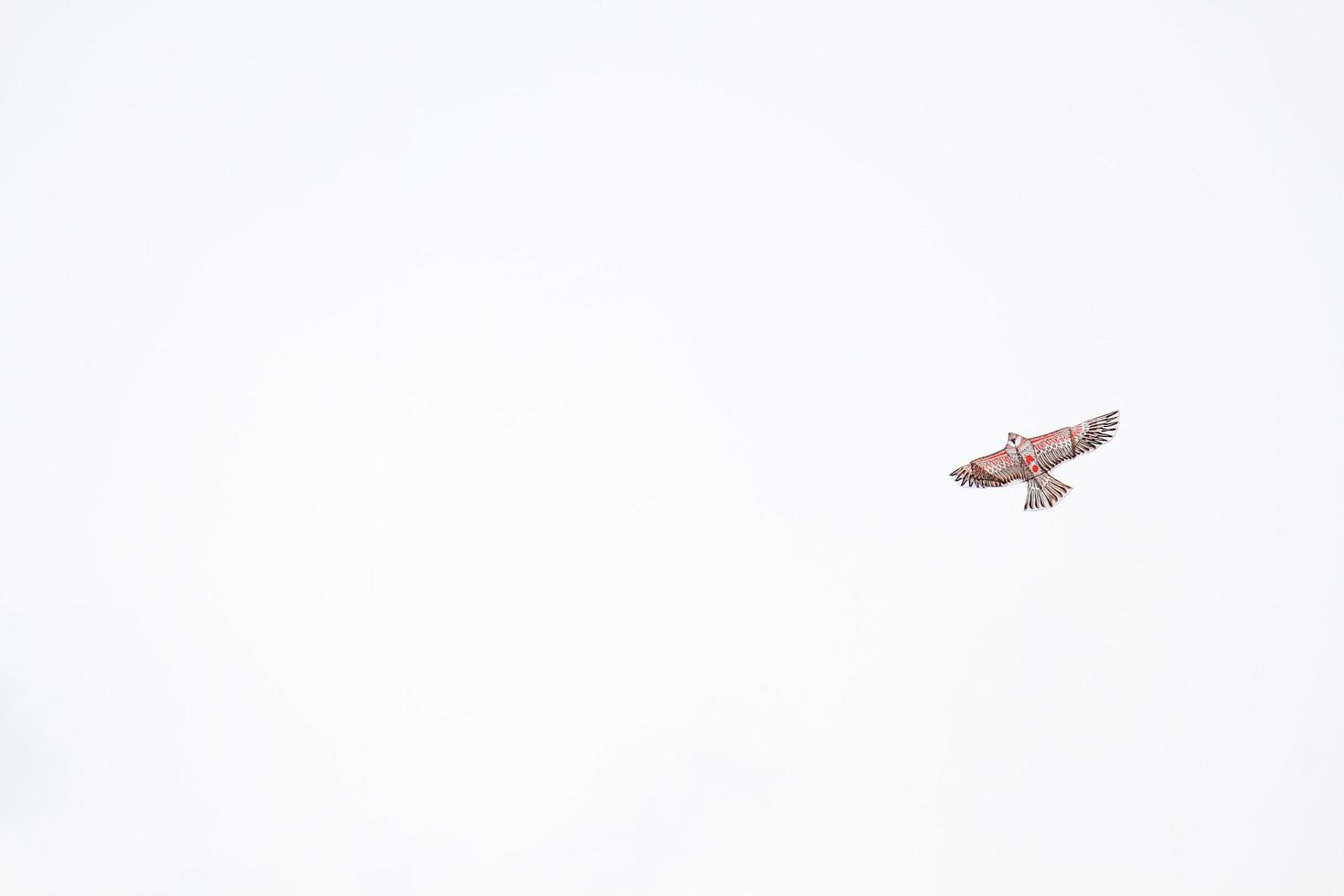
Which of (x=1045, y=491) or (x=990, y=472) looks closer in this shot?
(x=1045, y=491)

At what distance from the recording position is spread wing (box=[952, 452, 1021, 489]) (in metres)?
106

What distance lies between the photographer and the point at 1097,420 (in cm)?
10506

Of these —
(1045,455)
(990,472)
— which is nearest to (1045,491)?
(1045,455)

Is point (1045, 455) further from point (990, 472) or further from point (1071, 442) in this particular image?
point (990, 472)

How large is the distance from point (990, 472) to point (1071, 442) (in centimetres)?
660

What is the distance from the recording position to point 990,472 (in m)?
108

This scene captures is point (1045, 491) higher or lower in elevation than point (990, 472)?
lower

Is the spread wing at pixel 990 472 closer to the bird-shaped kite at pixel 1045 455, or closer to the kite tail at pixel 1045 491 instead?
the bird-shaped kite at pixel 1045 455

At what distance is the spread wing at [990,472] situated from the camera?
4186 inches

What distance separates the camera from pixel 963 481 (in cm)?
10869

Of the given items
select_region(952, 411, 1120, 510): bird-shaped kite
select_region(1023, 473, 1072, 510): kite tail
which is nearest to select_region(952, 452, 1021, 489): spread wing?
select_region(952, 411, 1120, 510): bird-shaped kite

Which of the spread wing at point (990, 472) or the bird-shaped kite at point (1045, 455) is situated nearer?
the bird-shaped kite at point (1045, 455)

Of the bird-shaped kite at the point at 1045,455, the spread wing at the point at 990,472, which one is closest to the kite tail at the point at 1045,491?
the bird-shaped kite at the point at 1045,455

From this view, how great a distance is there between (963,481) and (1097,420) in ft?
36.9
